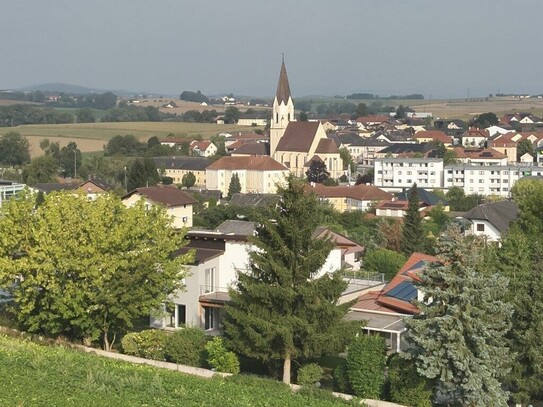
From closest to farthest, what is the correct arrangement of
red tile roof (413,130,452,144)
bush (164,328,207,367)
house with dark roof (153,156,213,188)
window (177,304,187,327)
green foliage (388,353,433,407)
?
green foliage (388,353,433,407) < bush (164,328,207,367) < window (177,304,187,327) < house with dark roof (153,156,213,188) < red tile roof (413,130,452,144)

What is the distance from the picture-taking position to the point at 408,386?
14.7 meters

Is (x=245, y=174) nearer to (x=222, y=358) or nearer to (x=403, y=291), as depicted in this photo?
(x=403, y=291)

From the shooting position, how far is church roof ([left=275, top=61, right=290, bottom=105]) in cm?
7825

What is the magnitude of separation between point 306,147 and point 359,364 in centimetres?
6008

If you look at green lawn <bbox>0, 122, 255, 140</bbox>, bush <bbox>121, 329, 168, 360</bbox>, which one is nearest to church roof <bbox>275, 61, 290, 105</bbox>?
green lawn <bbox>0, 122, 255, 140</bbox>

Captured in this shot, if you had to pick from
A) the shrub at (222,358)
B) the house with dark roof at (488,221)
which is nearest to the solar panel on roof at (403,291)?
the shrub at (222,358)

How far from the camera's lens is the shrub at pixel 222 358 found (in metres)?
16.5

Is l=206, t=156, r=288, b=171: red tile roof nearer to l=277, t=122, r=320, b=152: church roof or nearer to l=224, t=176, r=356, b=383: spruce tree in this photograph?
l=277, t=122, r=320, b=152: church roof

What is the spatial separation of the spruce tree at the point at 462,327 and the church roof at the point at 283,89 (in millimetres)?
64708

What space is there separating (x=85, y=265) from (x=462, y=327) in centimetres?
794

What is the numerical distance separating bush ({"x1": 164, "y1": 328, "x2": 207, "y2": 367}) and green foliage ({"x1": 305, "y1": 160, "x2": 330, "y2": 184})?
168 feet

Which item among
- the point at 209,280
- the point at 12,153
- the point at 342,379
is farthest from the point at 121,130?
the point at 342,379

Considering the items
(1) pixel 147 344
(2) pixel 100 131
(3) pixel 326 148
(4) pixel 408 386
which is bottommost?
(2) pixel 100 131

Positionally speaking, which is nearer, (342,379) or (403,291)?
(342,379)
